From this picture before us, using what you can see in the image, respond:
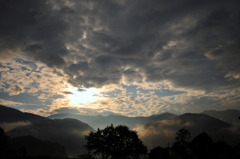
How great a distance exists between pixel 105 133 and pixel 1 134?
433 feet

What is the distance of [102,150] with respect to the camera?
3735 inches

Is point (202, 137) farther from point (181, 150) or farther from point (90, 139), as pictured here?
point (90, 139)

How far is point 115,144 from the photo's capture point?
9556 cm

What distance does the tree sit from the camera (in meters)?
94.9

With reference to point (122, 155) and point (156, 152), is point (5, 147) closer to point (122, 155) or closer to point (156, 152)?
point (122, 155)

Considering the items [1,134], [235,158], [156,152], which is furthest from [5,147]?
[235,158]

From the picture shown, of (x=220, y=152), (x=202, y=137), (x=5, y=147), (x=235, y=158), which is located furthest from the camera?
(x=5, y=147)

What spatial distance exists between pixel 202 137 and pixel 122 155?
51.3 meters

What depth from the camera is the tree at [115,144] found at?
94.9 metres

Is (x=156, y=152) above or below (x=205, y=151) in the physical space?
below

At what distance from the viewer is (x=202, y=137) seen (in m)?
60.5

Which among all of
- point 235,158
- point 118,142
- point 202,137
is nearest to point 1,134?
point 118,142

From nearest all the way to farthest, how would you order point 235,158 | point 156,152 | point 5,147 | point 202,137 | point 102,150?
point 235,158 < point 202,137 < point 156,152 < point 102,150 < point 5,147

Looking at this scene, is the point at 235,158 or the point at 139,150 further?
the point at 139,150
